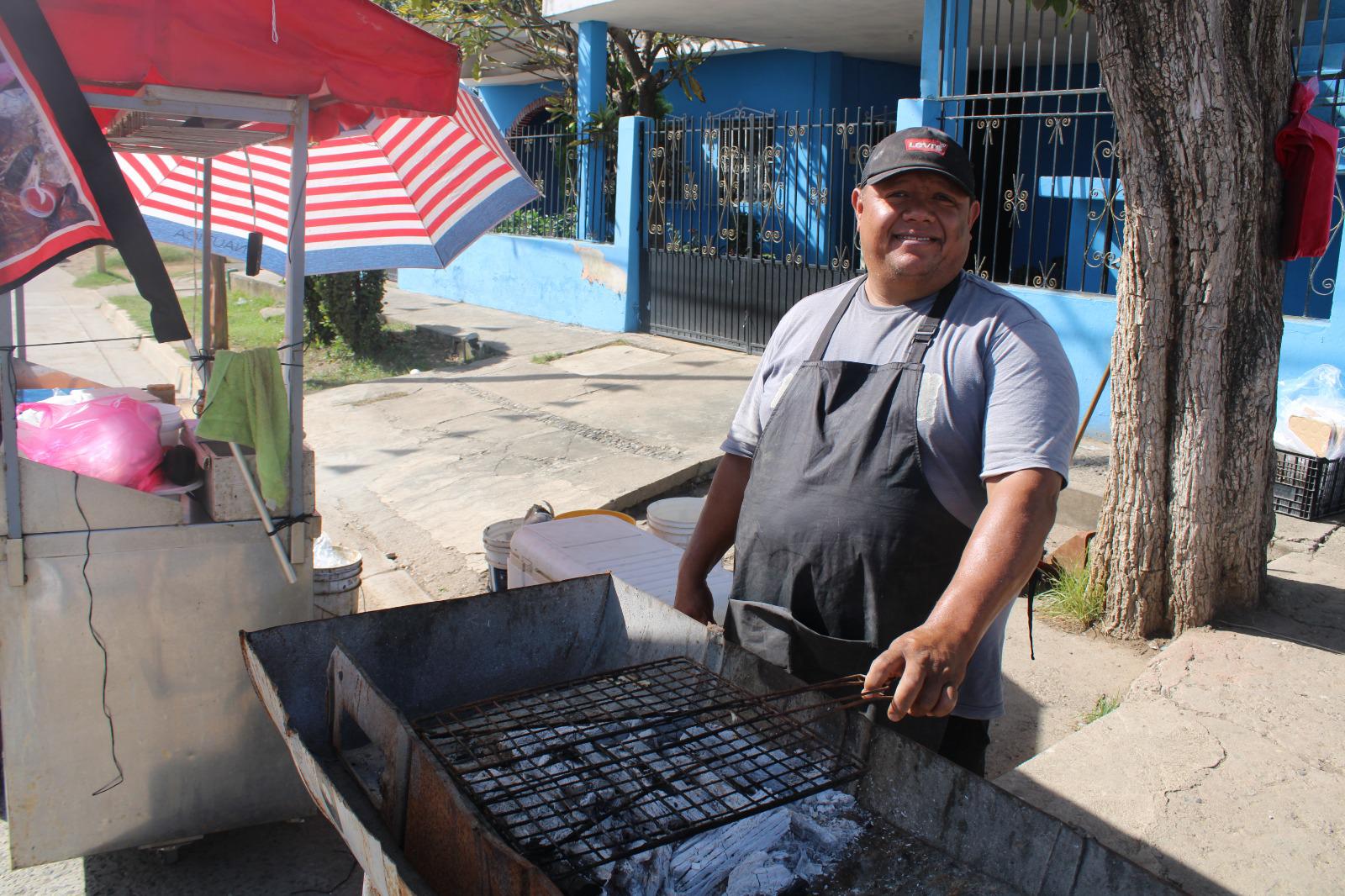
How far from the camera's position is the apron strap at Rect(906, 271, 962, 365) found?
2.21m

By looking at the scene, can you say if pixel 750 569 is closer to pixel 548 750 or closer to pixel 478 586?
pixel 548 750

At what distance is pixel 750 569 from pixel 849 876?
75 centimetres

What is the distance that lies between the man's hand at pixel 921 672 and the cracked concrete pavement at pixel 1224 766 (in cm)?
135

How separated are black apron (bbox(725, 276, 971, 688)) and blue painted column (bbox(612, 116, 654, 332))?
9091 mm

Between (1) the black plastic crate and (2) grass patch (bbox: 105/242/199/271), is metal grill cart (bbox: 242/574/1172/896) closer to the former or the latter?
(1) the black plastic crate

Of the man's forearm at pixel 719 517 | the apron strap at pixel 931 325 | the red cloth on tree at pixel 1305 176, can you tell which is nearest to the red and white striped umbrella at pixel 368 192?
the man's forearm at pixel 719 517

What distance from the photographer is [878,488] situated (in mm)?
2172

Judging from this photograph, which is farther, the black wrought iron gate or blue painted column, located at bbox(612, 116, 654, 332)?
blue painted column, located at bbox(612, 116, 654, 332)

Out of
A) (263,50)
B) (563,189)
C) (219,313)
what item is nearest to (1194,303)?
(263,50)

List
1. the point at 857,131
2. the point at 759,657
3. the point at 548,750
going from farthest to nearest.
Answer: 1. the point at 857,131
2. the point at 759,657
3. the point at 548,750

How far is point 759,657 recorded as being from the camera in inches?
86.6

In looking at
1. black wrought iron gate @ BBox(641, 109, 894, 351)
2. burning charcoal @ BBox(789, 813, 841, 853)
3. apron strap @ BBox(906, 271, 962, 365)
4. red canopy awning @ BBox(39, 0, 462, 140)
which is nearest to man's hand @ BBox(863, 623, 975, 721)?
burning charcoal @ BBox(789, 813, 841, 853)

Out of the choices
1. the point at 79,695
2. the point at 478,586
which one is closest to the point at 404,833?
the point at 79,695

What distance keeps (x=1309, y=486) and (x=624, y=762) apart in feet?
15.8
